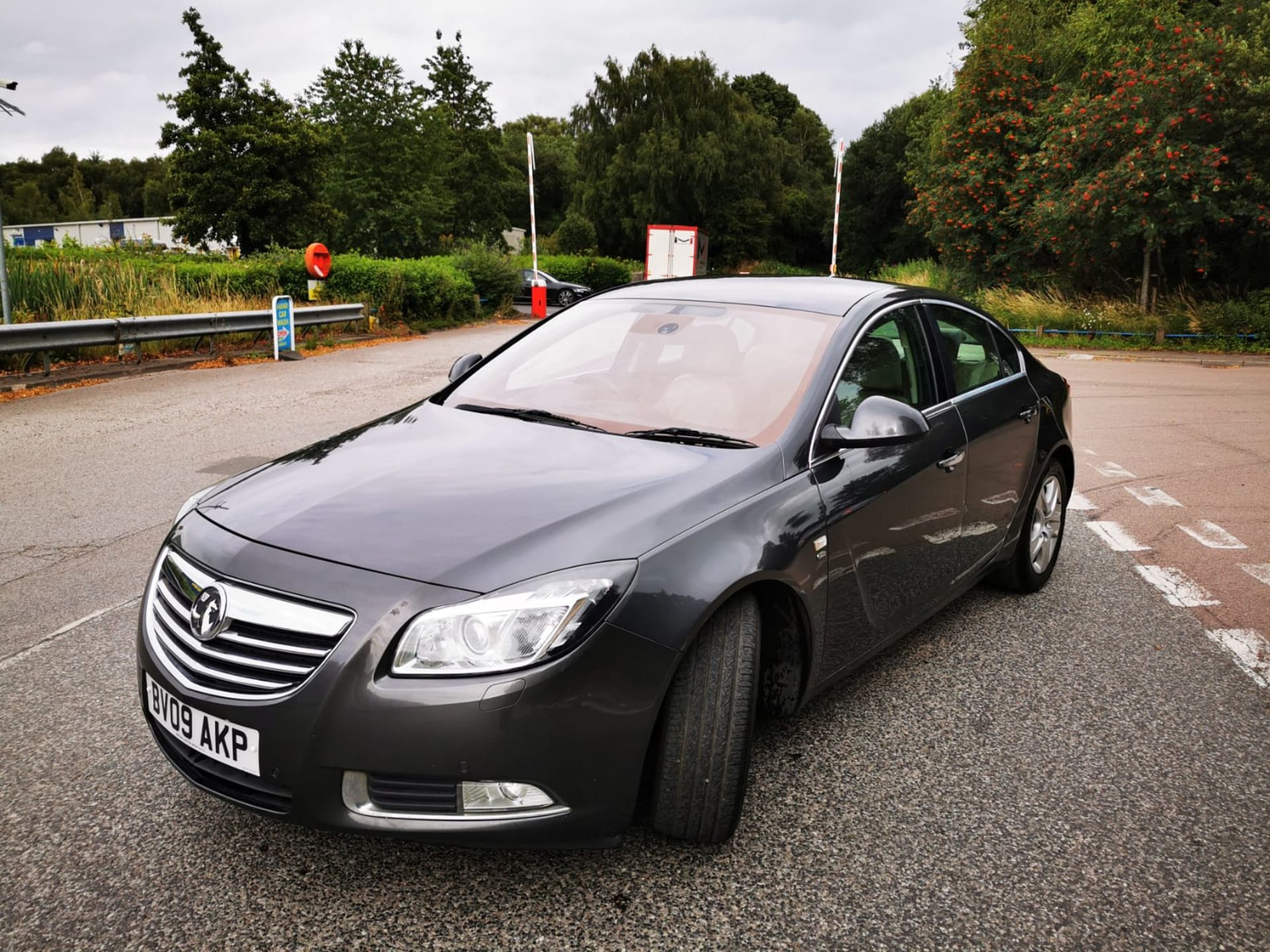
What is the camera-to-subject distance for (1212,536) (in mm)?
6359

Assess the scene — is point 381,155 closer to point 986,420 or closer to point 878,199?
point 878,199

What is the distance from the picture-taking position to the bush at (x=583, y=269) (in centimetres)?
3750

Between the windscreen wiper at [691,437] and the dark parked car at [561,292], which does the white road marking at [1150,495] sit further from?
the dark parked car at [561,292]

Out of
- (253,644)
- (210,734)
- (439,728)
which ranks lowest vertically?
(210,734)

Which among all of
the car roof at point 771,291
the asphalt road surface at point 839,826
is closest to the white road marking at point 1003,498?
the asphalt road surface at point 839,826

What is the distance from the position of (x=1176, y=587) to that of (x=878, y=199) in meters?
58.4

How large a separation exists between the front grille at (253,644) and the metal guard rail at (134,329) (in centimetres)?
1036

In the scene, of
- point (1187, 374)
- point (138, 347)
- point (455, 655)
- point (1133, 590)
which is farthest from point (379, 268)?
point (455, 655)

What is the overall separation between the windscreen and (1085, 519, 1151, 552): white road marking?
11.0 feet

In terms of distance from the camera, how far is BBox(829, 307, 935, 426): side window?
3.47 metres

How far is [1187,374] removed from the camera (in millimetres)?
17062

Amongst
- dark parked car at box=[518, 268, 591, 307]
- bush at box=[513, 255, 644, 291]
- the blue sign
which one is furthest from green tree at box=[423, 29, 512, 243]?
the blue sign

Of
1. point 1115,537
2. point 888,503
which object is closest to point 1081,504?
point 1115,537

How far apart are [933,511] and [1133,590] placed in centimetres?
208
